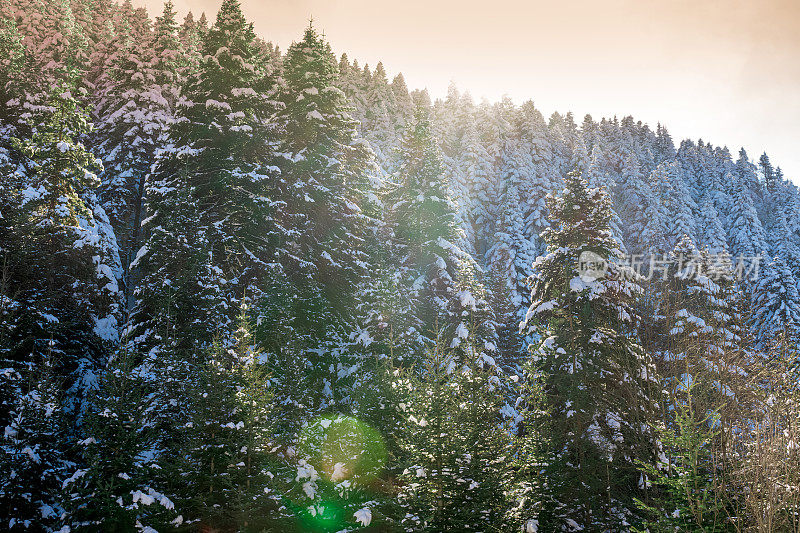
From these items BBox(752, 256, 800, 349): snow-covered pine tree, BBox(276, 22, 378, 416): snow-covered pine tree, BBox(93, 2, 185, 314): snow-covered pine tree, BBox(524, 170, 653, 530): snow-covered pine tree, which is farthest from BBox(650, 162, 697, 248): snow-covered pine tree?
BBox(93, 2, 185, 314): snow-covered pine tree

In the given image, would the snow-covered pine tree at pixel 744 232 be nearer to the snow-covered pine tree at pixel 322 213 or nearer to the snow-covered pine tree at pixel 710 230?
the snow-covered pine tree at pixel 710 230

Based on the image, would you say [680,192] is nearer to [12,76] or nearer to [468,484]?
[468,484]

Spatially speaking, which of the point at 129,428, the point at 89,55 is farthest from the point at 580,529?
the point at 89,55

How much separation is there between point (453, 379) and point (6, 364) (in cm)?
1445

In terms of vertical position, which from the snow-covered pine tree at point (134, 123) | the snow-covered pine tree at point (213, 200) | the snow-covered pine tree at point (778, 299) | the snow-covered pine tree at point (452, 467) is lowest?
the snow-covered pine tree at point (452, 467)

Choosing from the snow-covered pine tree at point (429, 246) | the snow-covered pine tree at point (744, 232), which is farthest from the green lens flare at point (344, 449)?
the snow-covered pine tree at point (744, 232)

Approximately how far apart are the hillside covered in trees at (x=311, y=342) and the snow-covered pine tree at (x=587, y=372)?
0.10m

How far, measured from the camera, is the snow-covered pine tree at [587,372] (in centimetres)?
1466

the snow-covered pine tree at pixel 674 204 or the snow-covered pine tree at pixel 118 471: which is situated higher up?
the snow-covered pine tree at pixel 674 204

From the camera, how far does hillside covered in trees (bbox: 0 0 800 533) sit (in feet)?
40.8

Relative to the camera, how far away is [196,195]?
77.2 feet

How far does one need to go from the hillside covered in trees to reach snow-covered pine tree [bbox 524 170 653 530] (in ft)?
0.31

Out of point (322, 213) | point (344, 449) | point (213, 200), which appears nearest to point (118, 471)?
point (344, 449)

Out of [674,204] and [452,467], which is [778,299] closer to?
[674,204]
